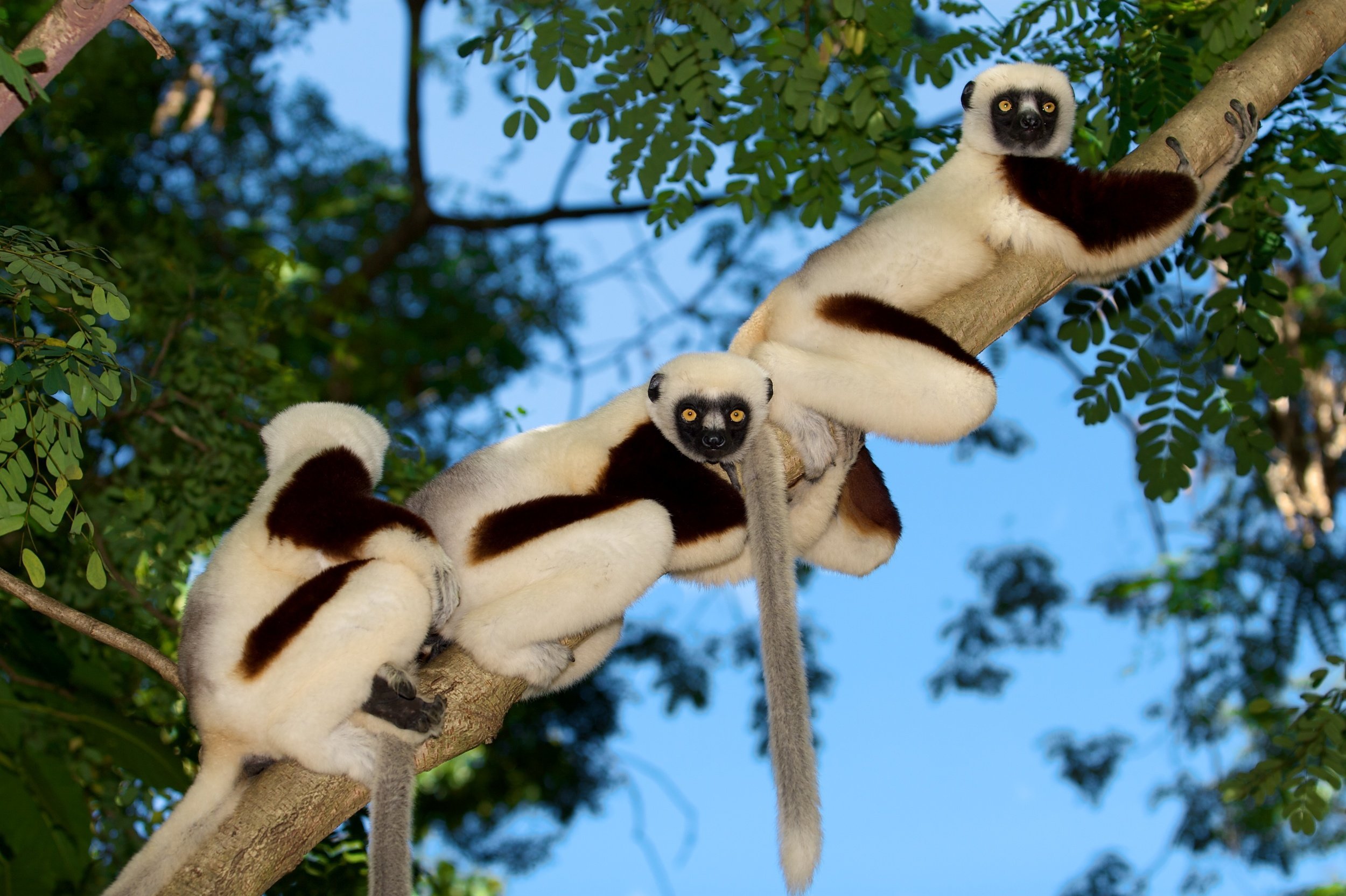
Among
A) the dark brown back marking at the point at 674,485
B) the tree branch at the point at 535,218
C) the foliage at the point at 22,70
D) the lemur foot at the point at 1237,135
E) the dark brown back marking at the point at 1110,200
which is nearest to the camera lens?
the foliage at the point at 22,70

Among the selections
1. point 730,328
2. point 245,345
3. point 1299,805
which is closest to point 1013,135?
point 1299,805

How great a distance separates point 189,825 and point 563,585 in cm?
127

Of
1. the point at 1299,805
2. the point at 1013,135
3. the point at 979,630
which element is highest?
the point at 979,630

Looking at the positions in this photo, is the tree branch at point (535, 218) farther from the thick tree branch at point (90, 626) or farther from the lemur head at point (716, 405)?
the thick tree branch at point (90, 626)

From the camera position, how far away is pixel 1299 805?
13.7ft

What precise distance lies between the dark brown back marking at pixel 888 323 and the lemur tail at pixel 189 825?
2.33m

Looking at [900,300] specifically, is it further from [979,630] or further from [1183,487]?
[979,630]

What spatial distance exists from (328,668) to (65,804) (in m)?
2.27

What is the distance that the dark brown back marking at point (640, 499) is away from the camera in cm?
348

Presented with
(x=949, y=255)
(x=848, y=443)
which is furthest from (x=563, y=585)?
(x=949, y=255)

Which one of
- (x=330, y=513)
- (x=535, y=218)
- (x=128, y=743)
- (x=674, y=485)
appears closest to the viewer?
(x=330, y=513)

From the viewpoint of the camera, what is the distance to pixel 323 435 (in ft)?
11.8

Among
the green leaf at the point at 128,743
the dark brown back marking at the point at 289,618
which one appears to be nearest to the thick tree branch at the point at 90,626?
the dark brown back marking at the point at 289,618

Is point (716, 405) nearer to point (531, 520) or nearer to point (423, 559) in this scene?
point (531, 520)
